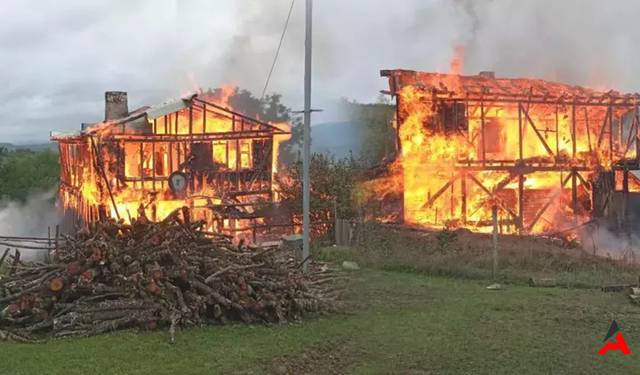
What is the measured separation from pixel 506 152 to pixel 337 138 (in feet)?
86.5

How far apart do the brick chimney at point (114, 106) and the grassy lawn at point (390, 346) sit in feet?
58.3

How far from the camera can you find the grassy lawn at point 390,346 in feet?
25.8

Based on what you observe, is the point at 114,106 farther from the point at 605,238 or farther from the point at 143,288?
the point at 605,238

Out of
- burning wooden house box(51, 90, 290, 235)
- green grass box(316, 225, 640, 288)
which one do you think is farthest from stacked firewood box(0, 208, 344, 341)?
burning wooden house box(51, 90, 290, 235)

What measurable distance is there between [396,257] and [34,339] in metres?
9.79

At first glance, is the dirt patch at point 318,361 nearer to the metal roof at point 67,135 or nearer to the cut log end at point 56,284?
the cut log end at point 56,284

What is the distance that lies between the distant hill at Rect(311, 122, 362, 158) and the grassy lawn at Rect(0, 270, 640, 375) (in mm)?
34201

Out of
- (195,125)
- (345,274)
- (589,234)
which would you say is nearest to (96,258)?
(345,274)

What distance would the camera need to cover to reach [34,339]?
915 cm

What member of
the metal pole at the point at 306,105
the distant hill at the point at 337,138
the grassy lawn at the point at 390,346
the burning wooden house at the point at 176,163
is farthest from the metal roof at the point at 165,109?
the distant hill at the point at 337,138

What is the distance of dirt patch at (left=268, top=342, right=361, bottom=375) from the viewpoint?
25.9ft

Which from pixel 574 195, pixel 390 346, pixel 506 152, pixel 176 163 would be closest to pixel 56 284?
pixel 390 346

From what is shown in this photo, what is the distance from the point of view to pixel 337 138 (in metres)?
50.9

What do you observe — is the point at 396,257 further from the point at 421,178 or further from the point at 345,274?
the point at 421,178
